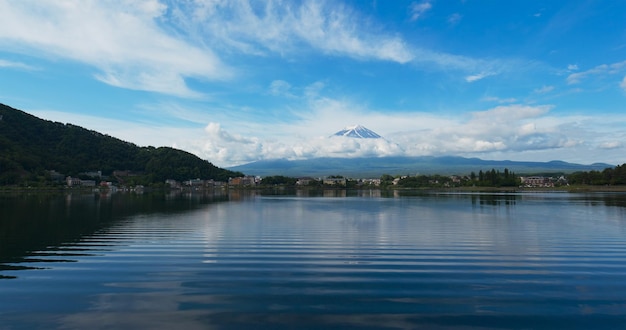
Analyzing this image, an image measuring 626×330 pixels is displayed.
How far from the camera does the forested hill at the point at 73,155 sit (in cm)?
9461

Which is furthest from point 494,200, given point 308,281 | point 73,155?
point 73,155

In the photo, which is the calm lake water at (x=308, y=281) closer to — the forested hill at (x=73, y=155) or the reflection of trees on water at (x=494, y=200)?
the reflection of trees on water at (x=494, y=200)

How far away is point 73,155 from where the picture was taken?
390 ft

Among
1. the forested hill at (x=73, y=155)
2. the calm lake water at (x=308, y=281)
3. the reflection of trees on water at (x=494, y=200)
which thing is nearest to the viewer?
the calm lake water at (x=308, y=281)

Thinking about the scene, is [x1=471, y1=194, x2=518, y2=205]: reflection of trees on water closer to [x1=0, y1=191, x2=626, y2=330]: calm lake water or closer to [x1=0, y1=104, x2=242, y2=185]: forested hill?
[x1=0, y1=191, x2=626, y2=330]: calm lake water

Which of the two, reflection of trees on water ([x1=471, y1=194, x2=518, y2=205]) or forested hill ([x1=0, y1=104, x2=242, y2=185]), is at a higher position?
forested hill ([x1=0, y1=104, x2=242, y2=185])

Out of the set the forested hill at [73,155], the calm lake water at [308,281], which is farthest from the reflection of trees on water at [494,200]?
the forested hill at [73,155]

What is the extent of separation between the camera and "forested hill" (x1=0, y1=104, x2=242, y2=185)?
9461 cm

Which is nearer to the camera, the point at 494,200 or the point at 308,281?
the point at 308,281

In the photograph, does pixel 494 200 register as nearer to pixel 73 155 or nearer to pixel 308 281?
pixel 308 281

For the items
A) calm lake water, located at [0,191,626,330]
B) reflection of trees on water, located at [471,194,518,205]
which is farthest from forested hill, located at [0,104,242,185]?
calm lake water, located at [0,191,626,330]

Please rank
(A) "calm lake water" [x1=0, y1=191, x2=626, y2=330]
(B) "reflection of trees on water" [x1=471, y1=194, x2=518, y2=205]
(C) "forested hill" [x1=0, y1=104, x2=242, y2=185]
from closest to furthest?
(A) "calm lake water" [x1=0, y1=191, x2=626, y2=330] → (B) "reflection of trees on water" [x1=471, y1=194, x2=518, y2=205] → (C) "forested hill" [x1=0, y1=104, x2=242, y2=185]

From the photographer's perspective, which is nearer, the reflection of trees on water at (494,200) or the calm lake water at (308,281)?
the calm lake water at (308,281)

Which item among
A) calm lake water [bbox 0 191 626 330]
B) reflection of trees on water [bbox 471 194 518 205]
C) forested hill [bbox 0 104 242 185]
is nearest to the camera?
calm lake water [bbox 0 191 626 330]
